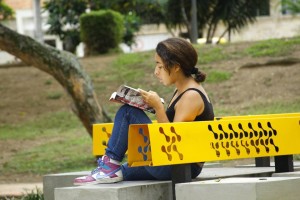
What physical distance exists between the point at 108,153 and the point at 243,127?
955 mm

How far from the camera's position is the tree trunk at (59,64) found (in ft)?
46.4

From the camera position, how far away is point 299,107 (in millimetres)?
17422

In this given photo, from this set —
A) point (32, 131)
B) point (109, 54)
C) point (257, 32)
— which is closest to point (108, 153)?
point (32, 131)

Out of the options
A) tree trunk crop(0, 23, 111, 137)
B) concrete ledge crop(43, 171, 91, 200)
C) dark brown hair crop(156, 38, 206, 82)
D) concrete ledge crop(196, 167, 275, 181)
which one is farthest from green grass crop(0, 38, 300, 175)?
dark brown hair crop(156, 38, 206, 82)

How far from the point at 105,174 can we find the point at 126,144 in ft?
0.89

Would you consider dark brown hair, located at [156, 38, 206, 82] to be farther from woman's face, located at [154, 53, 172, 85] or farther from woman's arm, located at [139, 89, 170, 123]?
woman's arm, located at [139, 89, 170, 123]

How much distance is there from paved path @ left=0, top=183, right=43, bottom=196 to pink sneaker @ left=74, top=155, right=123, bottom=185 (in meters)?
3.70

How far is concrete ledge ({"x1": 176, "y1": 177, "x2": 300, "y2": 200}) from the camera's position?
22.0ft

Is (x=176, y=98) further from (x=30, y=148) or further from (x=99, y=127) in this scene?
(x=30, y=148)

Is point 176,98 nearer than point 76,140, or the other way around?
point 176,98

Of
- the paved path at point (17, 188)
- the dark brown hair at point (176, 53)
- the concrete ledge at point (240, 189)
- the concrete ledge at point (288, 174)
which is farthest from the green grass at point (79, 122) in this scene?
the concrete ledge at point (240, 189)

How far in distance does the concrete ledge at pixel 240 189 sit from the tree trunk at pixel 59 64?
290 inches

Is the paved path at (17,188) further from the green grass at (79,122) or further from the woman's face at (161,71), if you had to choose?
the woman's face at (161,71)

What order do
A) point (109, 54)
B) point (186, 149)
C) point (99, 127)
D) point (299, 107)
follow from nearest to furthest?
point (186, 149)
point (99, 127)
point (299, 107)
point (109, 54)
